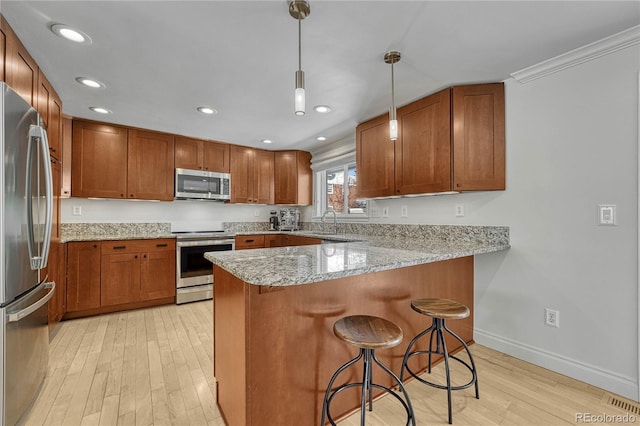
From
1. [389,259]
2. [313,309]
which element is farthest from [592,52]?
[313,309]

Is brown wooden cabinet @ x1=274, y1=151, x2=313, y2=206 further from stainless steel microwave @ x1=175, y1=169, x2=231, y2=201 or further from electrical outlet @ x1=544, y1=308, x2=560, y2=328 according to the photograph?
electrical outlet @ x1=544, y1=308, x2=560, y2=328

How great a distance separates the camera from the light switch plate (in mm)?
1767

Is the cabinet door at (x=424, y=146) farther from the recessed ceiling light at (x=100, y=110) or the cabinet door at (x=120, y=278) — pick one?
the cabinet door at (x=120, y=278)

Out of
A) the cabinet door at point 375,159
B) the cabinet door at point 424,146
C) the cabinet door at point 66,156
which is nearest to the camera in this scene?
the cabinet door at point 424,146

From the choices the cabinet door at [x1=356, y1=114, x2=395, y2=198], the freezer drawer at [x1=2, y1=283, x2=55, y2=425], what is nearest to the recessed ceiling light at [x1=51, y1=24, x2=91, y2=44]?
the freezer drawer at [x1=2, y1=283, x2=55, y2=425]

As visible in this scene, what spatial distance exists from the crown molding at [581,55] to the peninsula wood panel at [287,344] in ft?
5.88

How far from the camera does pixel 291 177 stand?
468 cm

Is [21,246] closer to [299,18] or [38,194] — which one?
[38,194]

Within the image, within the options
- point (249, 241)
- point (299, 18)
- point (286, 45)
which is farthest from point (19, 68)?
point (249, 241)

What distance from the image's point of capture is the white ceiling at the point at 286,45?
4.86ft

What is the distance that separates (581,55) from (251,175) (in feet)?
12.8

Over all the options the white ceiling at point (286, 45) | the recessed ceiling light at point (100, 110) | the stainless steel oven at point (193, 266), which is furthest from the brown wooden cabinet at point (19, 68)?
the stainless steel oven at point (193, 266)

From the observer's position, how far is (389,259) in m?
1.49

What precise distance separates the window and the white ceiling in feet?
4.84
